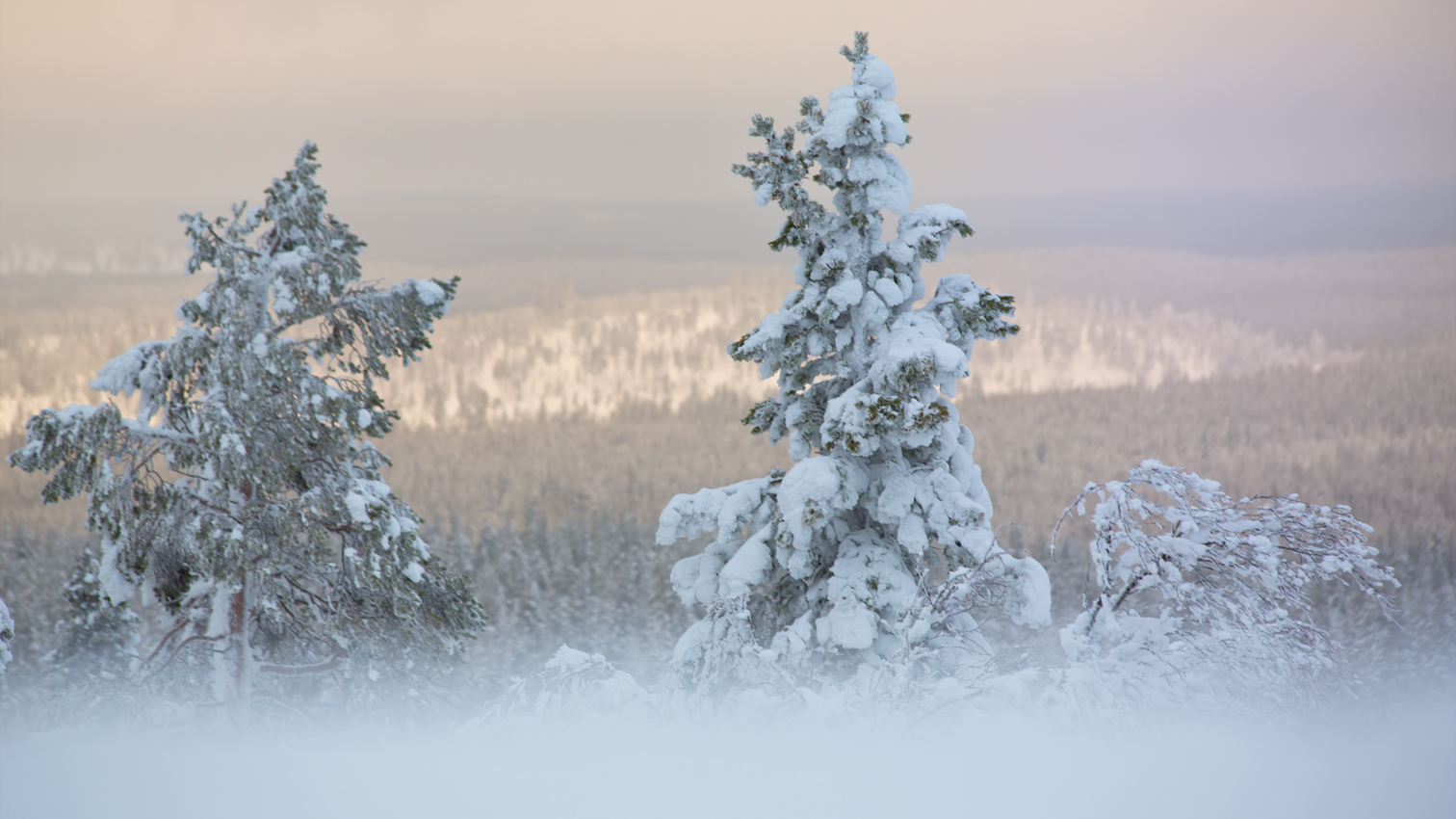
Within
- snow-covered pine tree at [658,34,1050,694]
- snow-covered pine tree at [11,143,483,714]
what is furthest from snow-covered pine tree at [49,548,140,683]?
snow-covered pine tree at [658,34,1050,694]

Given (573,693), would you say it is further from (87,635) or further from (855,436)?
(87,635)

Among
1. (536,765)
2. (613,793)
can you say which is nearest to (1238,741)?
(613,793)

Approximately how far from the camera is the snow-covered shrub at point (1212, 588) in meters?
6.06

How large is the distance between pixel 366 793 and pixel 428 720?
270 inches

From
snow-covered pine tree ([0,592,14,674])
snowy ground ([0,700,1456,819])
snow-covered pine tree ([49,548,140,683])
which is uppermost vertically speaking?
snowy ground ([0,700,1456,819])

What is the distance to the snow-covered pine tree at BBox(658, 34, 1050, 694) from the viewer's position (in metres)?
8.17

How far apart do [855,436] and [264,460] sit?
5.94 metres

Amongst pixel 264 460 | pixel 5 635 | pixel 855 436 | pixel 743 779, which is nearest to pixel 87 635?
pixel 5 635

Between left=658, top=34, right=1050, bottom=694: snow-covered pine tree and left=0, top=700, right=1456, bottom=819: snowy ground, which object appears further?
left=658, top=34, right=1050, bottom=694: snow-covered pine tree

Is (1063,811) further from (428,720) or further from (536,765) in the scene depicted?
(428,720)

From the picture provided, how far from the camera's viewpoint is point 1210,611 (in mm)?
6539

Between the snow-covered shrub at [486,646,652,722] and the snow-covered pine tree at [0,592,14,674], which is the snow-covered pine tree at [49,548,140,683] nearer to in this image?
the snow-covered pine tree at [0,592,14,674]

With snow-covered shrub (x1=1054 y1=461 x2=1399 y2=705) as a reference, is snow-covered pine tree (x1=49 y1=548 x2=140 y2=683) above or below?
below

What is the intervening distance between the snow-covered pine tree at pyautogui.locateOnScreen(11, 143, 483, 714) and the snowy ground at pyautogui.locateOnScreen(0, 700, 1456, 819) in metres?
4.97
